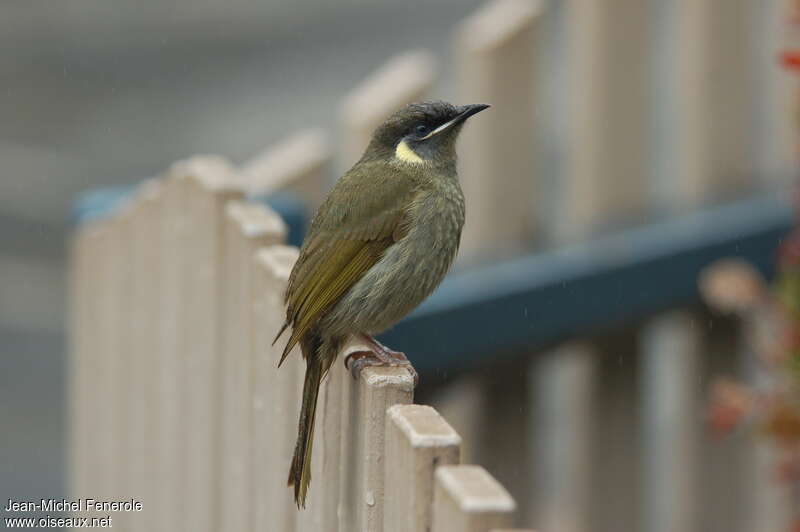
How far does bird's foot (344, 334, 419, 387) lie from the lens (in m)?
3.35

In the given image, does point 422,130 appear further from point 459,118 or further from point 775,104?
point 775,104

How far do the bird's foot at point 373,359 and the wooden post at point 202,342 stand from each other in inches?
16.3

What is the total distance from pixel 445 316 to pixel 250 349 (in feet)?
5.04

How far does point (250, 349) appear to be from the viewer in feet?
12.9

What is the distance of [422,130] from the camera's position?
4.73 metres

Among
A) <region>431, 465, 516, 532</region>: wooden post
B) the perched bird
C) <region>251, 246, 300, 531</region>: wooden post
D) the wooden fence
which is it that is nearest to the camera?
<region>431, 465, 516, 532</region>: wooden post

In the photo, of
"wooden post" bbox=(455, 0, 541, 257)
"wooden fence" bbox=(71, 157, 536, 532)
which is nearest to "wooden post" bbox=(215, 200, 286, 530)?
"wooden fence" bbox=(71, 157, 536, 532)

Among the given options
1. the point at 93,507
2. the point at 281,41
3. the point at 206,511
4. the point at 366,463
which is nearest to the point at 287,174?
the point at 93,507

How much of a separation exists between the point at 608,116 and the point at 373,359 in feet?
8.59

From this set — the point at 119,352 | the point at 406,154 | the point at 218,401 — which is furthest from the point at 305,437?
the point at 119,352

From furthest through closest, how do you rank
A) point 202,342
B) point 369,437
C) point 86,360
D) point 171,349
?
point 86,360
point 171,349
point 202,342
point 369,437

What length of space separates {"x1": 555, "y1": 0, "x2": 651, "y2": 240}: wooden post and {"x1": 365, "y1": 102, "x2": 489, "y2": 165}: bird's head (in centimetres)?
115

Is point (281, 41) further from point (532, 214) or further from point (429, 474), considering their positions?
point (429, 474)

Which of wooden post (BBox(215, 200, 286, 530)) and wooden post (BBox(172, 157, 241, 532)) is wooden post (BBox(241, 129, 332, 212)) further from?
wooden post (BBox(215, 200, 286, 530))
